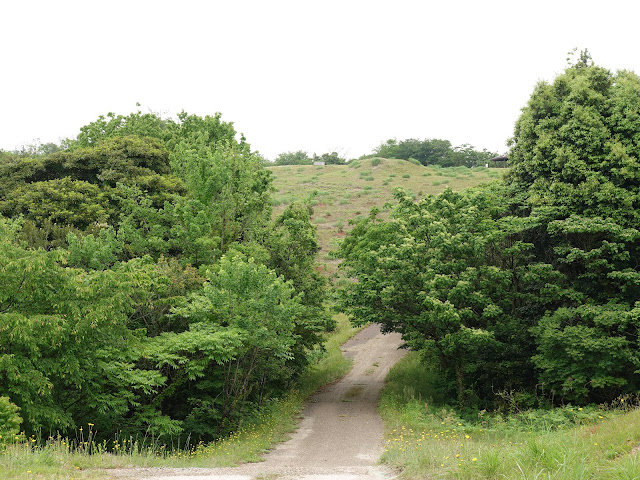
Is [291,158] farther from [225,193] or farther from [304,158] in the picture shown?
[225,193]

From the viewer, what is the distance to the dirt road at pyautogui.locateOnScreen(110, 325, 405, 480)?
31.2 ft

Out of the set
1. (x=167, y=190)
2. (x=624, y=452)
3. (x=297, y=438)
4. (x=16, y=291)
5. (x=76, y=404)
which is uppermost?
(x=167, y=190)

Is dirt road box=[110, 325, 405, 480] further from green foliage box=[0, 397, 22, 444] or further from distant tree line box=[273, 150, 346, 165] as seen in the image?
distant tree line box=[273, 150, 346, 165]

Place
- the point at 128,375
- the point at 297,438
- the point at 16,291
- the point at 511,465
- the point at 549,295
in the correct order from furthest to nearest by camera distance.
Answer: the point at 549,295, the point at 297,438, the point at 128,375, the point at 16,291, the point at 511,465

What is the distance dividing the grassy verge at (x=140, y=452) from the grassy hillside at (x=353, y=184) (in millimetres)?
34356

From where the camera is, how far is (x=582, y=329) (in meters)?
17.6

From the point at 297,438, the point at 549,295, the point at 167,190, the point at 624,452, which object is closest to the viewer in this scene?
the point at 624,452

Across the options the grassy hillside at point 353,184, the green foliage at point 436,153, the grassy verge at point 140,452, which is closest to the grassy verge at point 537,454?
the grassy verge at point 140,452

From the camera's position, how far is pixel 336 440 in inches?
645

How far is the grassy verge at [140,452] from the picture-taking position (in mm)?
8367

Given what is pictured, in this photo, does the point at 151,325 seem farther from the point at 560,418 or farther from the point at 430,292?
the point at 560,418

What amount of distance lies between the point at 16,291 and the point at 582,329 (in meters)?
16.0

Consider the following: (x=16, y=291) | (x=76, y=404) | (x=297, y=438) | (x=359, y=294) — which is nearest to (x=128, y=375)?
(x=76, y=404)

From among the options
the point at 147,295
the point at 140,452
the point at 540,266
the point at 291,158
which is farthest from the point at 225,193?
the point at 291,158
